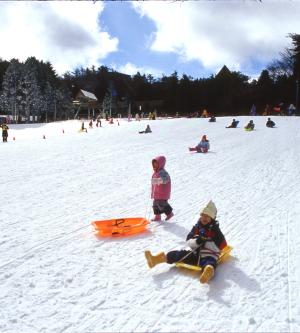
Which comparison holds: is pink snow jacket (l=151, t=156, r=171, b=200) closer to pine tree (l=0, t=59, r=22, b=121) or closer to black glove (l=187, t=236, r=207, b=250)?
black glove (l=187, t=236, r=207, b=250)

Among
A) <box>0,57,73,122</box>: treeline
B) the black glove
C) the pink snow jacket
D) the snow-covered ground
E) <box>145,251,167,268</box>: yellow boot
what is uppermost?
<box>0,57,73,122</box>: treeline

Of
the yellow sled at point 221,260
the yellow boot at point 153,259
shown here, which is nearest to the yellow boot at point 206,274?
the yellow sled at point 221,260

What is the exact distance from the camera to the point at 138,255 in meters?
6.26

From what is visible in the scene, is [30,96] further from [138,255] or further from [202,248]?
[202,248]

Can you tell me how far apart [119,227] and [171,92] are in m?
59.1

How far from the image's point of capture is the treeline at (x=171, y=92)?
5688cm

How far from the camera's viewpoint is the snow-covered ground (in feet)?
14.8

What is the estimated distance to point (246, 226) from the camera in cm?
769

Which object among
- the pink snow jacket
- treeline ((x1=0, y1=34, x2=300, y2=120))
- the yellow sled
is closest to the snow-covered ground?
the yellow sled

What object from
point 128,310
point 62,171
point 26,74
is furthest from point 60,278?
point 26,74

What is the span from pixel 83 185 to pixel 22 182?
197 cm

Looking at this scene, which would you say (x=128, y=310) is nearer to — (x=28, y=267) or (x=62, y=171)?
(x=28, y=267)

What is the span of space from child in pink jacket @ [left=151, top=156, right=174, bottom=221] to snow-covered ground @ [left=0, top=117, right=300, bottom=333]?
0.94ft

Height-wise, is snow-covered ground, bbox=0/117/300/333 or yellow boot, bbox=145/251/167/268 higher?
yellow boot, bbox=145/251/167/268
